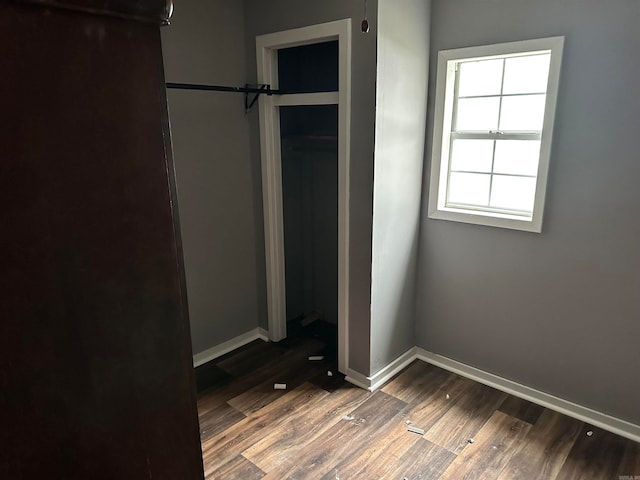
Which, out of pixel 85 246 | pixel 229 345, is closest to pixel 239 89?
pixel 229 345

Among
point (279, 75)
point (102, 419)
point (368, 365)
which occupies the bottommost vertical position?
point (368, 365)

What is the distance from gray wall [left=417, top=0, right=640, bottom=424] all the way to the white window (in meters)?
0.06

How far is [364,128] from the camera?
7.79 feet

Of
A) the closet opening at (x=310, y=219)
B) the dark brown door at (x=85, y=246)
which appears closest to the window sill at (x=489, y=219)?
the closet opening at (x=310, y=219)

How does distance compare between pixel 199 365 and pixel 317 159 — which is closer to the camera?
pixel 199 365

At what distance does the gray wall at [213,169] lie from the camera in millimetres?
2562

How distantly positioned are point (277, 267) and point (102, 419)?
8.01 ft

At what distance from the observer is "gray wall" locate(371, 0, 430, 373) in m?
2.32

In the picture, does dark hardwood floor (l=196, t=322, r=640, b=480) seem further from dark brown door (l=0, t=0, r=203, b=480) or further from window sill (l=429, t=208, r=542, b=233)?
dark brown door (l=0, t=0, r=203, b=480)

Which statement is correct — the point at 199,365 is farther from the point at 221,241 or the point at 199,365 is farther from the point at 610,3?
the point at 610,3

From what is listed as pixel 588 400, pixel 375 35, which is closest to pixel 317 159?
pixel 375 35

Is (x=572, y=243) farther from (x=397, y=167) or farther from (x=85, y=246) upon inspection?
(x=85, y=246)

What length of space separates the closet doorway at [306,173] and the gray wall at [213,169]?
0.17 m

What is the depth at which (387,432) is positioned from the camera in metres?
2.33
